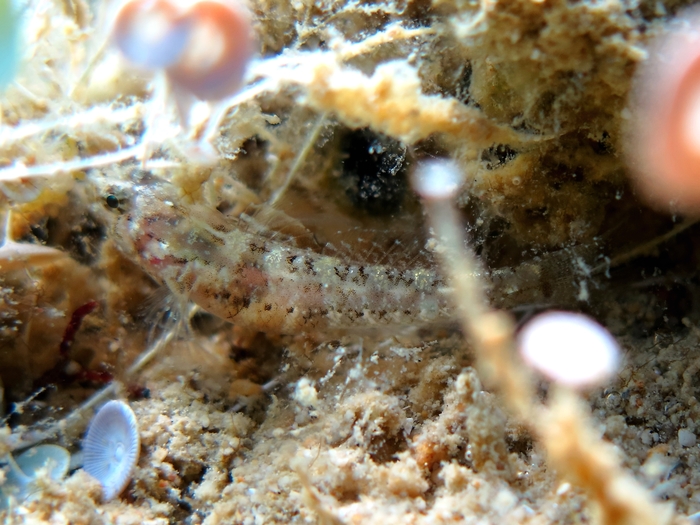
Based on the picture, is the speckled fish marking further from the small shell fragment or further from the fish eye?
the small shell fragment

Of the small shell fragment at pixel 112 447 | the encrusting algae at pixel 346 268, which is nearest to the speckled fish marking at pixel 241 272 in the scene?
the encrusting algae at pixel 346 268

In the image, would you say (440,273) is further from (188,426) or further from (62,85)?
(62,85)

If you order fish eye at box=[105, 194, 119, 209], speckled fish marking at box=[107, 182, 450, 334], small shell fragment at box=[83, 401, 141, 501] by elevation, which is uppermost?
speckled fish marking at box=[107, 182, 450, 334]

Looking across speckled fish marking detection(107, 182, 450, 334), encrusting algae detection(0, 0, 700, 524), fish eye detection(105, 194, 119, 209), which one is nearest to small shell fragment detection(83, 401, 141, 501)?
encrusting algae detection(0, 0, 700, 524)

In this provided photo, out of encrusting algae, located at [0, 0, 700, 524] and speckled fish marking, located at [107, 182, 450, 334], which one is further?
speckled fish marking, located at [107, 182, 450, 334]

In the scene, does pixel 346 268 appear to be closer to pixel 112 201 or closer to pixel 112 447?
pixel 112 201

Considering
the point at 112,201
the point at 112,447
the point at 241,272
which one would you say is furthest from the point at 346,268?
the point at 112,447
